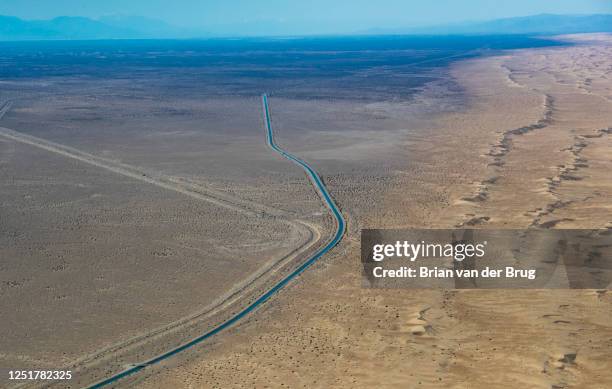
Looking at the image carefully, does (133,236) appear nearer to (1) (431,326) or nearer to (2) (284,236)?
(2) (284,236)

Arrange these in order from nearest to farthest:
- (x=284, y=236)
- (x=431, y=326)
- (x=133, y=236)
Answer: (x=431, y=326) → (x=284, y=236) → (x=133, y=236)

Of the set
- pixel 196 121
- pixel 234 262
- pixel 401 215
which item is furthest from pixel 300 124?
pixel 234 262

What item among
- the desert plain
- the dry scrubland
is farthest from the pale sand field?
the dry scrubland

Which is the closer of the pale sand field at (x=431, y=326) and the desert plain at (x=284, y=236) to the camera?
the pale sand field at (x=431, y=326)

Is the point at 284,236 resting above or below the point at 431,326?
above

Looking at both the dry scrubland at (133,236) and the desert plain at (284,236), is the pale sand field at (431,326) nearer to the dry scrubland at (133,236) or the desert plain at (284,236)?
the desert plain at (284,236)

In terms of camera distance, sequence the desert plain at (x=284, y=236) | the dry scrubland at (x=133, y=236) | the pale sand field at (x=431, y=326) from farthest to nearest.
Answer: the dry scrubland at (x=133, y=236), the desert plain at (x=284, y=236), the pale sand field at (x=431, y=326)

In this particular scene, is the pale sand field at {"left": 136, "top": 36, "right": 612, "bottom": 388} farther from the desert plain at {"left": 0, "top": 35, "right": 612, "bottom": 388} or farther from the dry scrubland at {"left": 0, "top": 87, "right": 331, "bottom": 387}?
the dry scrubland at {"left": 0, "top": 87, "right": 331, "bottom": 387}

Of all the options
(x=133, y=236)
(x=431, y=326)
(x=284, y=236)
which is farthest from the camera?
(x=133, y=236)

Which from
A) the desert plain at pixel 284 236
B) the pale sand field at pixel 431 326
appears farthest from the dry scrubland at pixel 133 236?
the pale sand field at pixel 431 326

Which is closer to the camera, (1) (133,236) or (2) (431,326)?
(2) (431,326)

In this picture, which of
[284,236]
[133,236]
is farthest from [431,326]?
[133,236]
